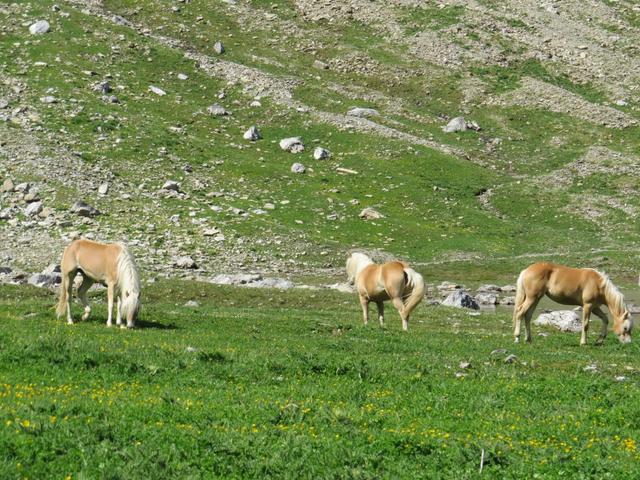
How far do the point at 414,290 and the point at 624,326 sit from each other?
726 cm

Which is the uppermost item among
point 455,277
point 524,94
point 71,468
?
point 524,94

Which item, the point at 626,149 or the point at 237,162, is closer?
the point at 237,162

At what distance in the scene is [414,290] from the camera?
28578 millimetres

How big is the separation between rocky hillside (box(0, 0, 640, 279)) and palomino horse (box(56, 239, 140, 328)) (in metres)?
22.7

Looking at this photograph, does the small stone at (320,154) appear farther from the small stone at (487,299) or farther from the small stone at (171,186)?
the small stone at (487,299)

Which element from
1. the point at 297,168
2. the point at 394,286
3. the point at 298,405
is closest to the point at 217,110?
the point at 297,168

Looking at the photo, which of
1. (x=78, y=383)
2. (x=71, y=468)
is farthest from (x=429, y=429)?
(x=78, y=383)

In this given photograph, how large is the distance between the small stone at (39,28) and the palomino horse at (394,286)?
6940 centimetres

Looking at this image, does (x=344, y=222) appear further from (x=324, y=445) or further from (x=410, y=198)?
(x=324, y=445)

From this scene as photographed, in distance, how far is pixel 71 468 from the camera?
10688 millimetres

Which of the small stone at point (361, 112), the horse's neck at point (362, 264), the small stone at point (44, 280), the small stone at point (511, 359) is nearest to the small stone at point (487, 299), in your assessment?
the horse's neck at point (362, 264)

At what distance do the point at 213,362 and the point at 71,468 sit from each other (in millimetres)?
7408

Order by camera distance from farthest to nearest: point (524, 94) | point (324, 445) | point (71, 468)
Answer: point (524, 94)
point (324, 445)
point (71, 468)

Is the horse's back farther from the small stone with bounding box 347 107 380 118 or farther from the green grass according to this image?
the small stone with bounding box 347 107 380 118
